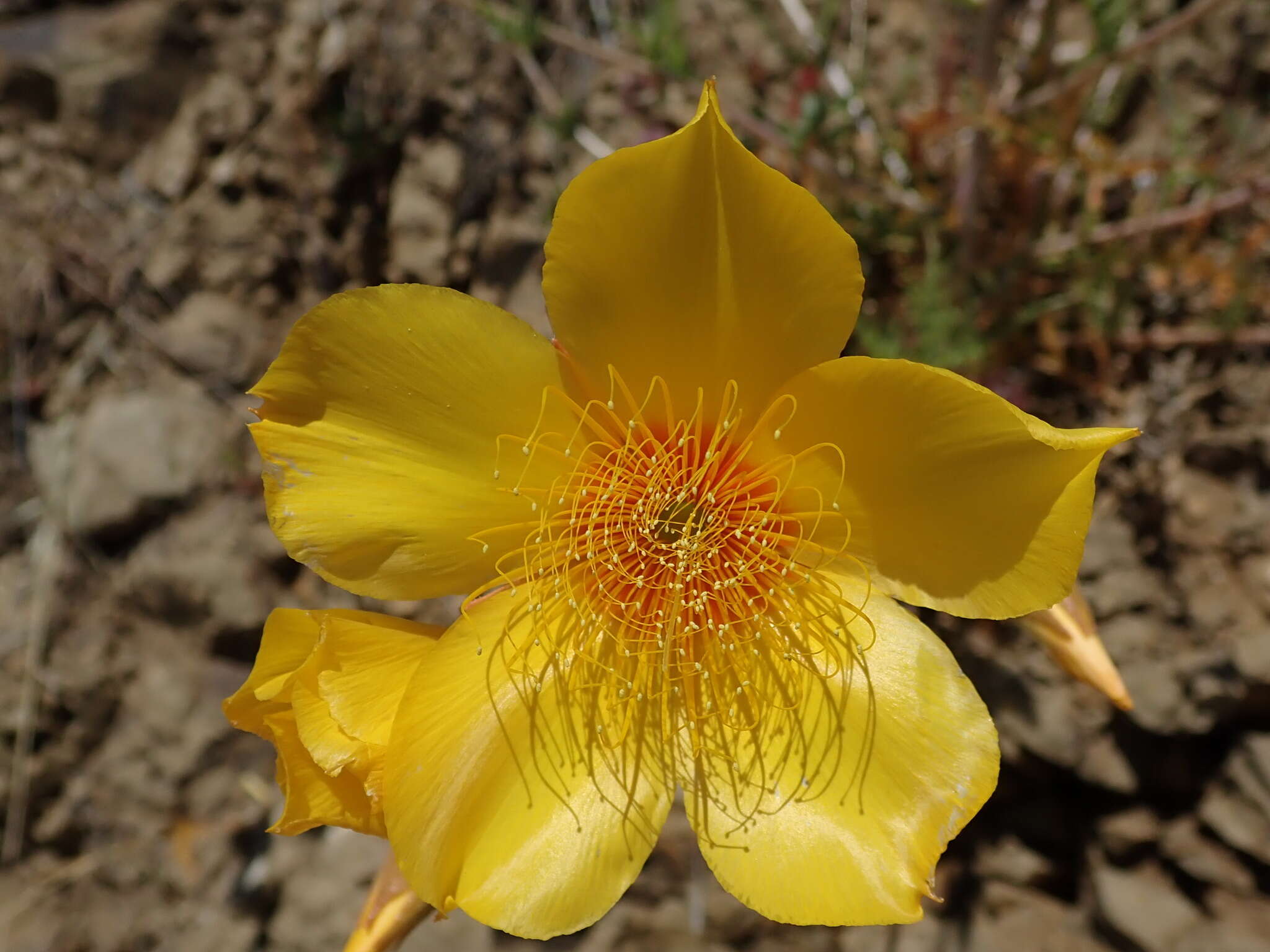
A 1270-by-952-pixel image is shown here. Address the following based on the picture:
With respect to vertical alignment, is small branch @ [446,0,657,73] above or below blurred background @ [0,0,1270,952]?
above

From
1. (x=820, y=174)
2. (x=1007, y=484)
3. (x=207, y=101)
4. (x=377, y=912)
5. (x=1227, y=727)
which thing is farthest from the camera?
(x=207, y=101)

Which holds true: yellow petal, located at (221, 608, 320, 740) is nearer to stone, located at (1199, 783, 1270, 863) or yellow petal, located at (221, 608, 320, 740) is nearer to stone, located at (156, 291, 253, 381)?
stone, located at (156, 291, 253, 381)

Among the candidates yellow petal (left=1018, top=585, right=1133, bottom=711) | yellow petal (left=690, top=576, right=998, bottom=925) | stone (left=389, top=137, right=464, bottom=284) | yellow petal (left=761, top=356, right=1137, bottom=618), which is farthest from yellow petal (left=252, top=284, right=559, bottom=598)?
stone (left=389, top=137, right=464, bottom=284)

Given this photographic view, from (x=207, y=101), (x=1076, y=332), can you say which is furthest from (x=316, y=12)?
(x=1076, y=332)

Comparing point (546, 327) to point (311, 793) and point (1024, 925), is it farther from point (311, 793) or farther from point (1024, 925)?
point (1024, 925)

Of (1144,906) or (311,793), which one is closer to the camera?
(311,793)

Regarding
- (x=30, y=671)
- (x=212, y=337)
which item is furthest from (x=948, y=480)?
(x=30, y=671)

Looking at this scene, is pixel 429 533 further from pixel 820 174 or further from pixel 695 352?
pixel 820 174
